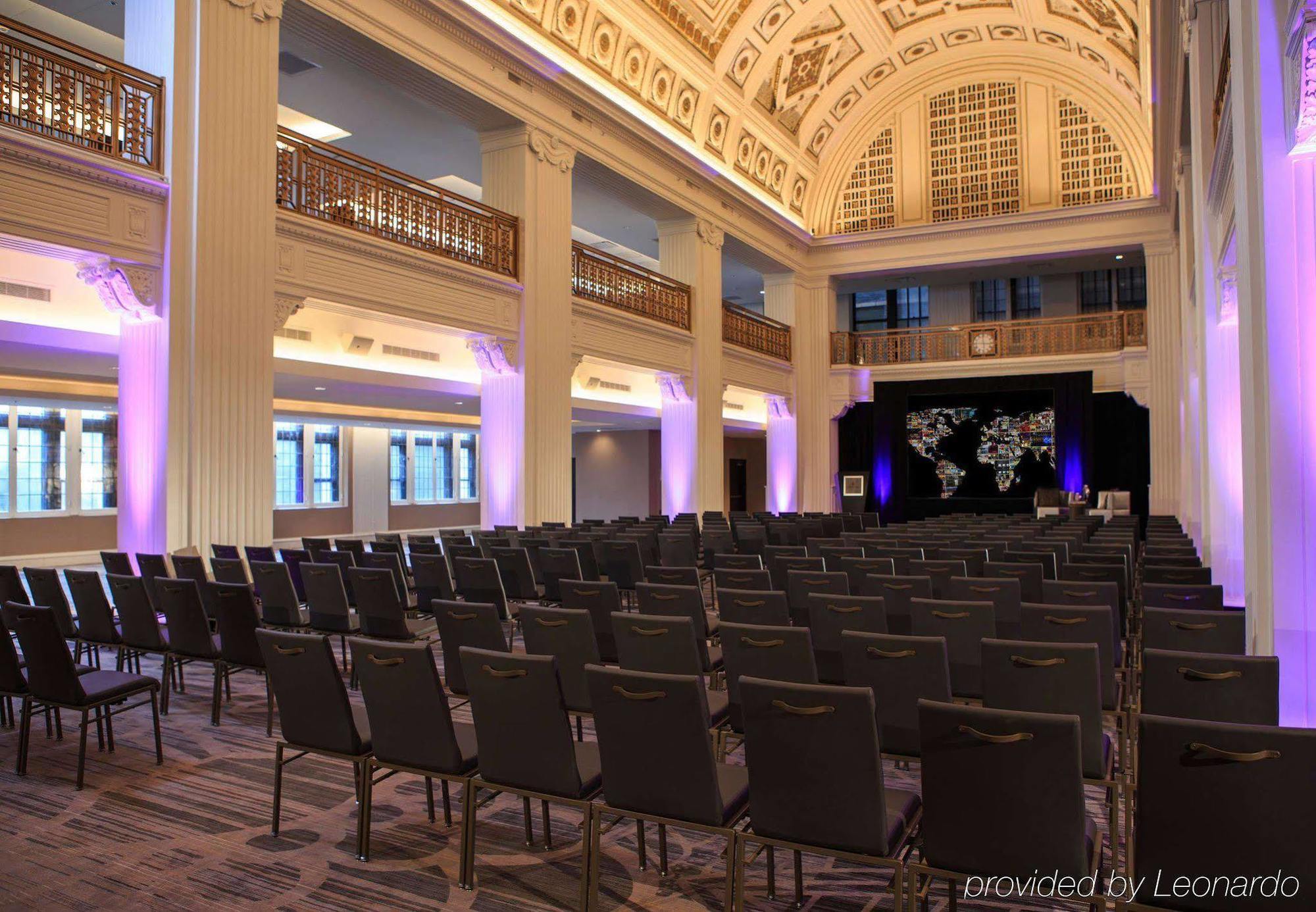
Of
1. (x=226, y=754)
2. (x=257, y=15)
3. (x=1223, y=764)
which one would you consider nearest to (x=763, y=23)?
(x=257, y=15)

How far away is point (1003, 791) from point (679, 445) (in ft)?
47.9

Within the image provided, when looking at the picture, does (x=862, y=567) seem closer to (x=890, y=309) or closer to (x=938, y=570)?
(x=938, y=570)

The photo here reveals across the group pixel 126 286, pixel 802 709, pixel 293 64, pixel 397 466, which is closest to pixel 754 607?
pixel 802 709

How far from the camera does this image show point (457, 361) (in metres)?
13.4

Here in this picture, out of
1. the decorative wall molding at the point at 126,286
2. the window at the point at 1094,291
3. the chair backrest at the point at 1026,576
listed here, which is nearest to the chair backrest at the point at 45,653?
the decorative wall molding at the point at 126,286

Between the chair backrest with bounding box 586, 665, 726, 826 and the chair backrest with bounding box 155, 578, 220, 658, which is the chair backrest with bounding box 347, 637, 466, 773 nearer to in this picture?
the chair backrest with bounding box 586, 665, 726, 826

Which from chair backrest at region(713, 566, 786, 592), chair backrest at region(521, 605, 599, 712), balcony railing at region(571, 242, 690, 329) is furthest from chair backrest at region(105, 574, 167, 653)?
balcony railing at region(571, 242, 690, 329)

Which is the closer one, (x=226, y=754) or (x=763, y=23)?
(x=226, y=754)

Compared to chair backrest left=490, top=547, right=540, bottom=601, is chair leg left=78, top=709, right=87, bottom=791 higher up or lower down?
lower down

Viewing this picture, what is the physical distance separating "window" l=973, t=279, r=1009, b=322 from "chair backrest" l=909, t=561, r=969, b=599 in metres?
18.0

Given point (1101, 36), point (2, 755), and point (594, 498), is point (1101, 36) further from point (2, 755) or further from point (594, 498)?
point (2, 755)

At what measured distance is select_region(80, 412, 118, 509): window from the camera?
1502 cm

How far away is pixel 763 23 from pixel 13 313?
1271 cm

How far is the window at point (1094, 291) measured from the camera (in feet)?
72.4
